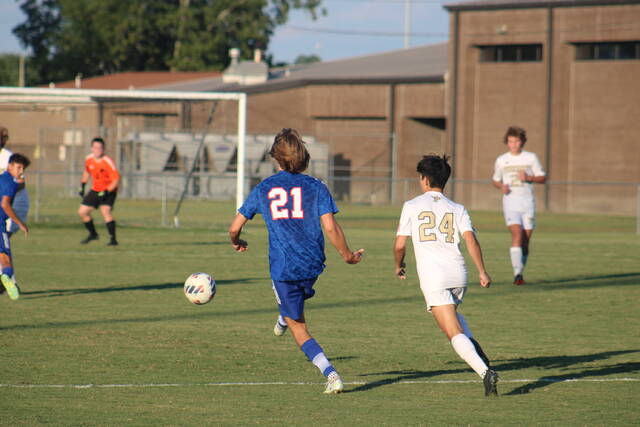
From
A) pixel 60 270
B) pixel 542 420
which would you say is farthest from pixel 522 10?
pixel 542 420

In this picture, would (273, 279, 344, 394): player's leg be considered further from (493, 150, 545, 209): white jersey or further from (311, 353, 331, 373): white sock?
(493, 150, 545, 209): white jersey

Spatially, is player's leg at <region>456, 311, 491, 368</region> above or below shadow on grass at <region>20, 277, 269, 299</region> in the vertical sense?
above

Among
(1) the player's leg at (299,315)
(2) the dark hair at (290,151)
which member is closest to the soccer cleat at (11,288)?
(1) the player's leg at (299,315)

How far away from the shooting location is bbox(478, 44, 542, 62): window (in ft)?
138

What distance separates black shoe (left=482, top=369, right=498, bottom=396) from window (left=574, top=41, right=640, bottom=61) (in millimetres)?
35234

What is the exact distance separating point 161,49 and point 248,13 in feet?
24.7

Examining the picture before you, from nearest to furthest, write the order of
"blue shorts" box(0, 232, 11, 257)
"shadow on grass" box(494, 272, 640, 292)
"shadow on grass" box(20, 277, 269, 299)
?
1. "blue shorts" box(0, 232, 11, 257)
2. "shadow on grass" box(20, 277, 269, 299)
3. "shadow on grass" box(494, 272, 640, 292)

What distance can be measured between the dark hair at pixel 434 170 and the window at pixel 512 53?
35.9 meters

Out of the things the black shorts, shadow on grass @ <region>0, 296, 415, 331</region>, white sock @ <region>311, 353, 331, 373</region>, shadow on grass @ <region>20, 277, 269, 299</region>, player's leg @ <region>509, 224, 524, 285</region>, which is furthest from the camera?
the black shorts

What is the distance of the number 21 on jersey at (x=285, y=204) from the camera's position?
7.21 metres

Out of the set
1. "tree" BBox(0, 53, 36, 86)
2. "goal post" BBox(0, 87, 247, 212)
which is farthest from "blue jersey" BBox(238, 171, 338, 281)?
"tree" BBox(0, 53, 36, 86)

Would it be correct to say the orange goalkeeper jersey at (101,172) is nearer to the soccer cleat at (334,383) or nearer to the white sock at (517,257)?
the white sock at (517,257)

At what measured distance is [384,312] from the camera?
11711 millimetres

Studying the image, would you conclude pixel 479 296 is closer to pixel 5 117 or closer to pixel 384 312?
pixel 384 312
